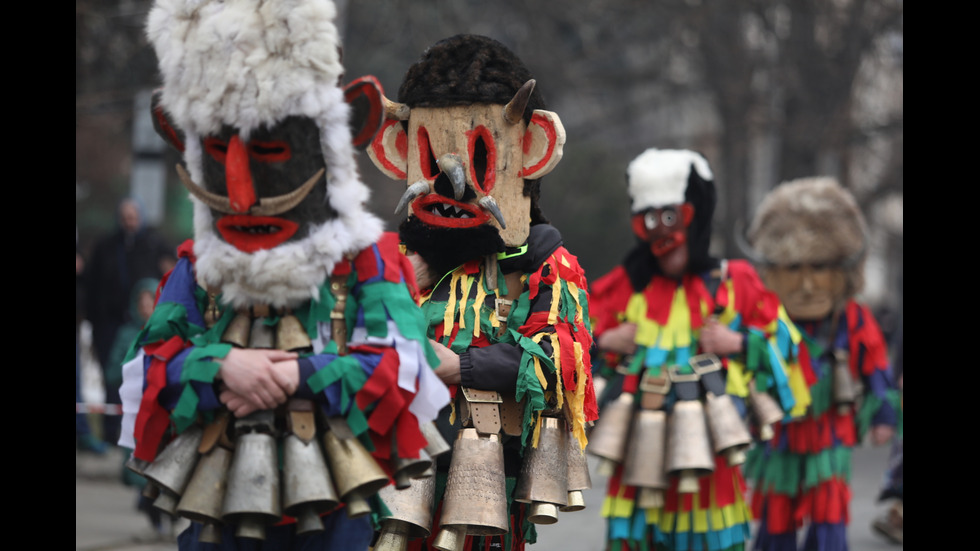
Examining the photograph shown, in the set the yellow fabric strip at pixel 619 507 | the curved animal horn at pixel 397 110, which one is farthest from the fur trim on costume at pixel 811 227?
the curved animal horn at pixel 397 110

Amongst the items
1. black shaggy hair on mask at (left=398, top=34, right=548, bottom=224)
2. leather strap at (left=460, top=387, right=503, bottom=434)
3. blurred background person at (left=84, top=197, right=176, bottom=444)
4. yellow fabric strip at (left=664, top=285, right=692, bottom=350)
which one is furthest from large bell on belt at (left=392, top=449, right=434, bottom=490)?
blurred background person at (left=84, top=197, right=176, bottom=444)

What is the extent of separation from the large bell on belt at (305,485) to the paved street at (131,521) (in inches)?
150

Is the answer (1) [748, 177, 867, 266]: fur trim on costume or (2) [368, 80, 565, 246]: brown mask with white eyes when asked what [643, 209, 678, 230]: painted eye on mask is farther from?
(1) [748, 177, 867, 266]: fur trim on costume

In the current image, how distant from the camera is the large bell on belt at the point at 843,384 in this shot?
24.9 ft

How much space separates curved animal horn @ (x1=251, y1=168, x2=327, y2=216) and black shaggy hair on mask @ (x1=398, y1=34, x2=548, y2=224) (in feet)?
3.50

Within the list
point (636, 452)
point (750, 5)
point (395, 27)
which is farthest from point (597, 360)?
point (395, 27)

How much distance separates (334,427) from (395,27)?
13.5 m

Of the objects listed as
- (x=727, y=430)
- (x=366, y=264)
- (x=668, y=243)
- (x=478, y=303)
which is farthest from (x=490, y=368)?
(x=668, y=243)

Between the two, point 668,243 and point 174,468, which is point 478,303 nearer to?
point 174,468

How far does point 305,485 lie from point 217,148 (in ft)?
3.13

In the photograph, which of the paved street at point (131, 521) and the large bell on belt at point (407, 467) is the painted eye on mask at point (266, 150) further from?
the paved street at point (131, 521)

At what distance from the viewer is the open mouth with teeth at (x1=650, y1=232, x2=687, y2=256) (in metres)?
6.20

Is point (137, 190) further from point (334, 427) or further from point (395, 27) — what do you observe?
point (334, 427)

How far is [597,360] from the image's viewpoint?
6.47 m
